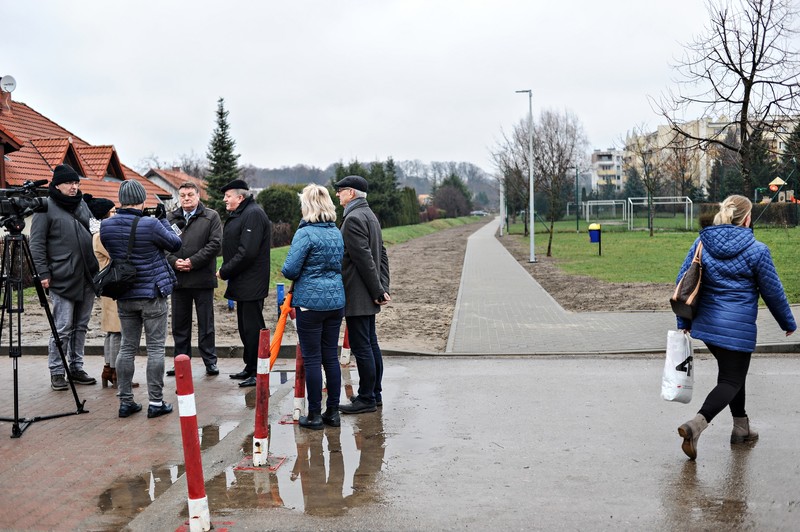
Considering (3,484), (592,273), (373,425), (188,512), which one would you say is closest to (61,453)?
(3,484)

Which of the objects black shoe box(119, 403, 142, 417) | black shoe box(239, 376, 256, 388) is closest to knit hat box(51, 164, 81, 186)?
black shoe box(119, 403, 142, 417)

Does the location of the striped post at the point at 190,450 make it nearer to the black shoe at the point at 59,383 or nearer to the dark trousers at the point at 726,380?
the dark trousers at the point at 726,380

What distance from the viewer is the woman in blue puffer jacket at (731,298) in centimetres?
507

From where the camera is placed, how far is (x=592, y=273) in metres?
20.8

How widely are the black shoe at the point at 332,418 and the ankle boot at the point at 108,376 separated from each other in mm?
2703

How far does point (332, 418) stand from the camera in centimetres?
600

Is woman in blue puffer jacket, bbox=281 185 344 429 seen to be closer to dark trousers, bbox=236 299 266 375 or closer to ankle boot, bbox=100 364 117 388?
dark trousers, bbox=236 299 266 375

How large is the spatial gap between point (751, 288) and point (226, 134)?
151ft

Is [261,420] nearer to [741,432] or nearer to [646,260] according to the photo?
[741,432]

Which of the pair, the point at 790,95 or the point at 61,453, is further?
the point at 790,95

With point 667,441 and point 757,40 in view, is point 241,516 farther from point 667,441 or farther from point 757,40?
point 757,40

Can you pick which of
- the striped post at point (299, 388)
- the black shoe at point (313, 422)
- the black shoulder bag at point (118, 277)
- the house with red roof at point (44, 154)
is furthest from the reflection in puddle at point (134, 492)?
the house with red roof at point (44, 154)

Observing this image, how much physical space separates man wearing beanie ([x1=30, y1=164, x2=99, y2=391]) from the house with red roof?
16.1 meters

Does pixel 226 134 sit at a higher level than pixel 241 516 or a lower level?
higher
